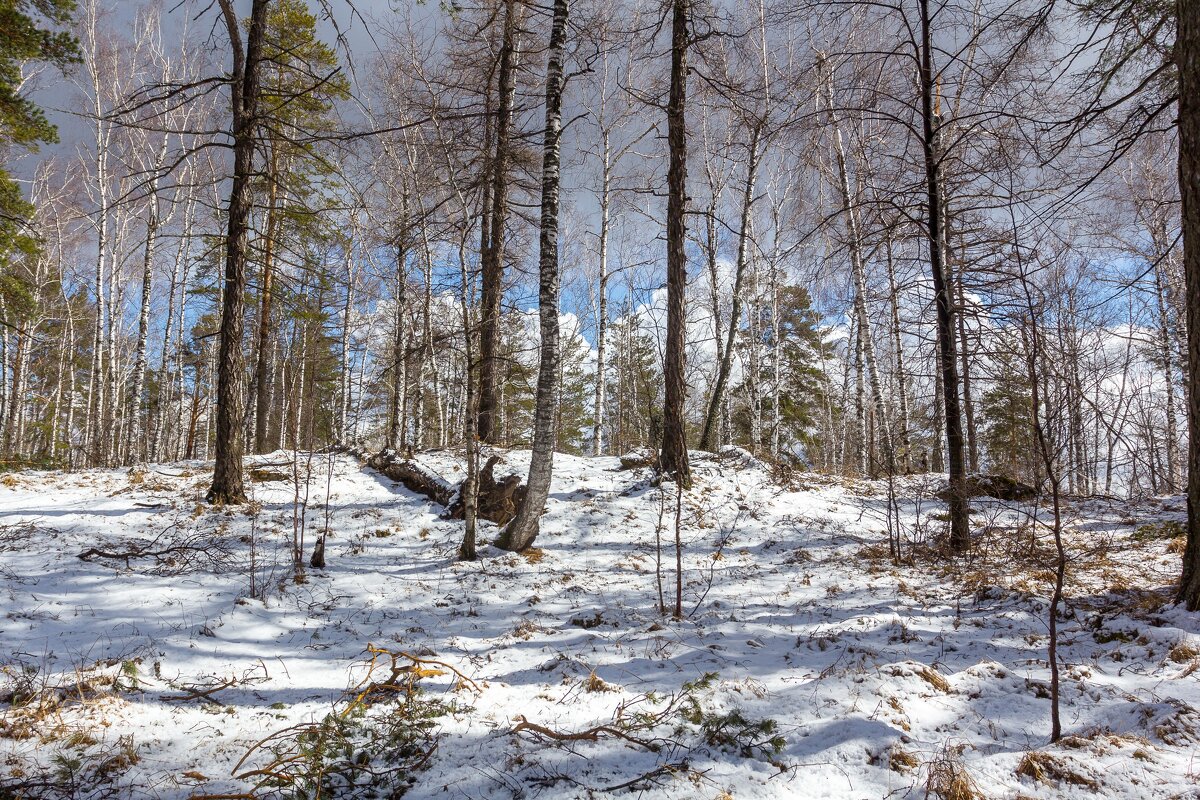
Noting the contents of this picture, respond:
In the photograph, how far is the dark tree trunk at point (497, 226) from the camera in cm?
743

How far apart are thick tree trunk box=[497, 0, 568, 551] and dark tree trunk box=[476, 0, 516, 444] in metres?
1.09

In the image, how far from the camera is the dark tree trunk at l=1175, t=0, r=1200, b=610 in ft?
12.8

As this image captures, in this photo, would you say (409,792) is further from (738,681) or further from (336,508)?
(336,508)

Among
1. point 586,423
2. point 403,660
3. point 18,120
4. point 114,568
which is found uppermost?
point 18,120

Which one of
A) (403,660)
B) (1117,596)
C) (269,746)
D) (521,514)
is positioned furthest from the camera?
(521,514)

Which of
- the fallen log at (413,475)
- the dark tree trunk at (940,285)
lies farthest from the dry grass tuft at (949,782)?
the fallen log at (413,475)

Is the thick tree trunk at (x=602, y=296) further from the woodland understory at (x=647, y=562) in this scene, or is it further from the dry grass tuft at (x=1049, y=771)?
the dry grass tuft at (x=1049, y=771)

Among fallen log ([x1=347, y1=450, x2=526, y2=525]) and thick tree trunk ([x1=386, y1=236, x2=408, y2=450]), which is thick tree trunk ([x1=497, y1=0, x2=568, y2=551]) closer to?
fallen log ([x1=347, y1=450, x2=526, y2=525])

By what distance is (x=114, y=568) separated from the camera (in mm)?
5340

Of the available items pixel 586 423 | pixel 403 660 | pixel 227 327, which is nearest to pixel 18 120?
pixel 227 327

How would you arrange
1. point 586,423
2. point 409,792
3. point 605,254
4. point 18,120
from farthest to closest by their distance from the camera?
1. point 586,423
2. point 605,254
3. point 18,120
4. point 409,792

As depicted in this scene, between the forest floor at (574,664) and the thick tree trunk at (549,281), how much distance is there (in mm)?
1447

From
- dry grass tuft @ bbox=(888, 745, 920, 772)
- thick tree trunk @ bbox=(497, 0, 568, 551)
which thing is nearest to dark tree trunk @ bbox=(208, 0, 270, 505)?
thick tree trunk @ bbox=(497, 0, 568, 551)

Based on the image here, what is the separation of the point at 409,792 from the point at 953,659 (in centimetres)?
390
